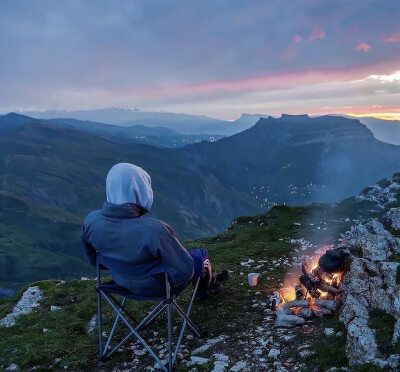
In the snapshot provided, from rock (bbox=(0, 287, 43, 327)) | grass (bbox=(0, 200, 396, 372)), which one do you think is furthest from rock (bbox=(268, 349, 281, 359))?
rock (bbox=(0, 287, 43, 327))

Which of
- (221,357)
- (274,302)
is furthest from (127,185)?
(274,302)

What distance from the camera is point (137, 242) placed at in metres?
4.96

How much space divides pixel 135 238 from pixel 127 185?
82 cm

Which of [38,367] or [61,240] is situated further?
[61,240]

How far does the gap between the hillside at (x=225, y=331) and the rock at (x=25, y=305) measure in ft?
0.59

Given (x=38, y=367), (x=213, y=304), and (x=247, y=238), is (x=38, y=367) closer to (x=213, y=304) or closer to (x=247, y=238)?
(x=213, y=304)

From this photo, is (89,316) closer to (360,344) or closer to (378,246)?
(360,344)

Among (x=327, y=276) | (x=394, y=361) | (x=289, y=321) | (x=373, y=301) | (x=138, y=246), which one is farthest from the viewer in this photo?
(x=327, y=276)

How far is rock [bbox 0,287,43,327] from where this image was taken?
26.2 ft

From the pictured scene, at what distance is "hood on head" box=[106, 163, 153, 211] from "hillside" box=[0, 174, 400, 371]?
2.74 metres

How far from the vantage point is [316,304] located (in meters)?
6.54

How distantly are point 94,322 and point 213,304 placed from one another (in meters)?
2.70

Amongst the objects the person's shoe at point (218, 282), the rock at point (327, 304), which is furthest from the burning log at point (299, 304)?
the person's shoe at point (218, 282)

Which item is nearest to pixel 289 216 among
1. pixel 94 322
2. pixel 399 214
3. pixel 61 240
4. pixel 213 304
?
pixel 399 214
